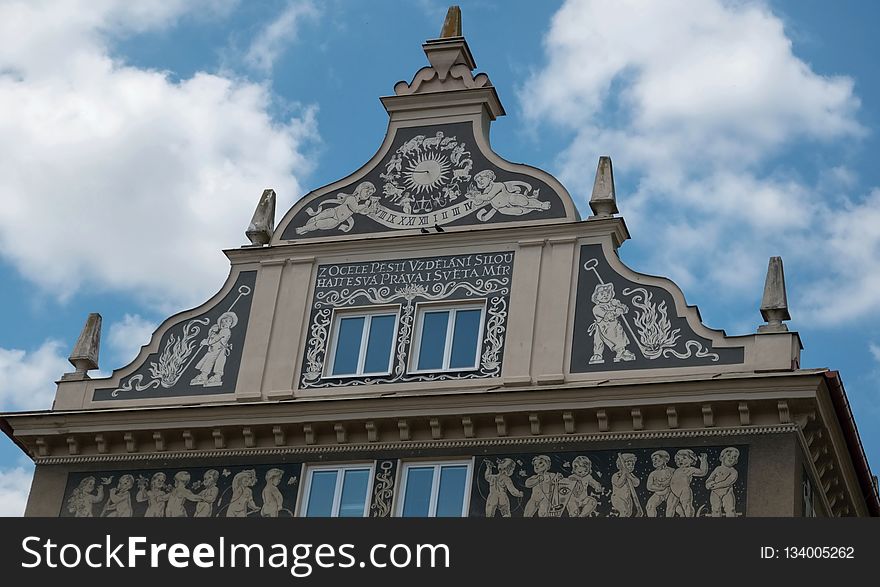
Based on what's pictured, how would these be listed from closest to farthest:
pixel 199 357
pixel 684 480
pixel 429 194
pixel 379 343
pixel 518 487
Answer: pixel 684 480 < pixel 518 487 < pixel 379 343 < pixel 199 357 < pixel 429 194

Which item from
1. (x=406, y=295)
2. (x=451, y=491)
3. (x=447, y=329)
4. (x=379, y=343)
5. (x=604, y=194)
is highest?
(x=604, y=194)

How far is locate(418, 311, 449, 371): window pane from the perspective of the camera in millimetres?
27891

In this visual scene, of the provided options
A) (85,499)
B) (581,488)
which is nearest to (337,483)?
(581,488)

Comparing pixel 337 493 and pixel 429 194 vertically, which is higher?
pixel 429 194

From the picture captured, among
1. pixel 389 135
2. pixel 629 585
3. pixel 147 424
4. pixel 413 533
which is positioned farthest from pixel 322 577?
pixel 389 135

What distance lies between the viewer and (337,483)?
27375 mm

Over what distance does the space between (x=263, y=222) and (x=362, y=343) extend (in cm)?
306

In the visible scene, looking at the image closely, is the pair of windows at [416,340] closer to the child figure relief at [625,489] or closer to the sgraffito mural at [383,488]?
the sgraffito mural at [383,488]

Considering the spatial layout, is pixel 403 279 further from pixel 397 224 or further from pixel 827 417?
pixel 827 417

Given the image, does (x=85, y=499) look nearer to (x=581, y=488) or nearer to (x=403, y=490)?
(x=403, y=490)

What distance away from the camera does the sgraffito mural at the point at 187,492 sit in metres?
27.5

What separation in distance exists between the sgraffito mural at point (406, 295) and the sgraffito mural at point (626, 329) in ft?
3.93

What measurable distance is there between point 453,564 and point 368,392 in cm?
513

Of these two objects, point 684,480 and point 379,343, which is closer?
point 684,480
